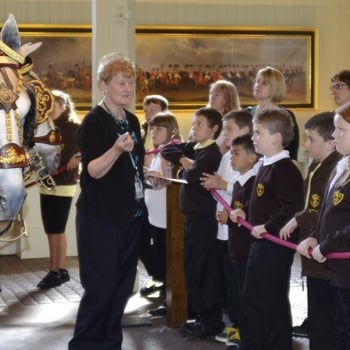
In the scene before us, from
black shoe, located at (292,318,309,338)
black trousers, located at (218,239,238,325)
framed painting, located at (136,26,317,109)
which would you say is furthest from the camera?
framed painting, located at (136,26,317,109)

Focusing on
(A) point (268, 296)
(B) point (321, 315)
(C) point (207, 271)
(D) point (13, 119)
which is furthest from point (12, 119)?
(C) point (207, 271)

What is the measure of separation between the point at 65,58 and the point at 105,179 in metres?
5.66

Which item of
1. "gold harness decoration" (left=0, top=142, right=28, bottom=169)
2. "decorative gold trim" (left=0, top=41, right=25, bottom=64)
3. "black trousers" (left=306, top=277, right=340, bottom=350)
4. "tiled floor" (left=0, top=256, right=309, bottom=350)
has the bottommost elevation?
"tiled floor" (left=0, top=256, right=309, bottom=350)

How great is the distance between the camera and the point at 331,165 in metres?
4.56

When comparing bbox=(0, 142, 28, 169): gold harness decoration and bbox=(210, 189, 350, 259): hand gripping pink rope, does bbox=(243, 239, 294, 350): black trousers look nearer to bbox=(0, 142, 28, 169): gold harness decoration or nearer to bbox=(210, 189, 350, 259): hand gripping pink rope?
bbox=(210, 189, 350, 259): hand gripping pink rope

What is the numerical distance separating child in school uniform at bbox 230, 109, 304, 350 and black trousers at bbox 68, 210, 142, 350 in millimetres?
664

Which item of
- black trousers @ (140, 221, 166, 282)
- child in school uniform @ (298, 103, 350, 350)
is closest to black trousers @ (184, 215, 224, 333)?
black trousers @ (140, 221, 166, 282)

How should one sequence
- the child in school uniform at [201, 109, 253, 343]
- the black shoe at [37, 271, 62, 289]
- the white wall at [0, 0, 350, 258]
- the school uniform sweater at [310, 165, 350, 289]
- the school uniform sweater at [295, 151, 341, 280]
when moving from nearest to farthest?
the school uniform sweater at [310, 165, 350, 289] → the school uniform sweater at [295, 151, 341, 280] → the child in school uniform at [201, 109, 253, 343] → the black shoe at [37, 271, 62, 289] → the white wall at [0, 0, 350, 258]

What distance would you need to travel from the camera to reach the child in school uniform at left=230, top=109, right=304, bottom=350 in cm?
462

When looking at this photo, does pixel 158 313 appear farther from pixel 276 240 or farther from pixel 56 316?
pixel 276 240

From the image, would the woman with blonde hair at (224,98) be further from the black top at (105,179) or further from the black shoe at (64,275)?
the black shoe at (64,275)

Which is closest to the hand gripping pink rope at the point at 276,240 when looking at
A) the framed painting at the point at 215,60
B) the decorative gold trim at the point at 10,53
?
the decorative gold trim at the point at 10,53

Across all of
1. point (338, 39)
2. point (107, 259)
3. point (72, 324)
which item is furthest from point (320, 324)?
point (338, 39)

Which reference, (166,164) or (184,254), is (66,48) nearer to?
(166,164)
